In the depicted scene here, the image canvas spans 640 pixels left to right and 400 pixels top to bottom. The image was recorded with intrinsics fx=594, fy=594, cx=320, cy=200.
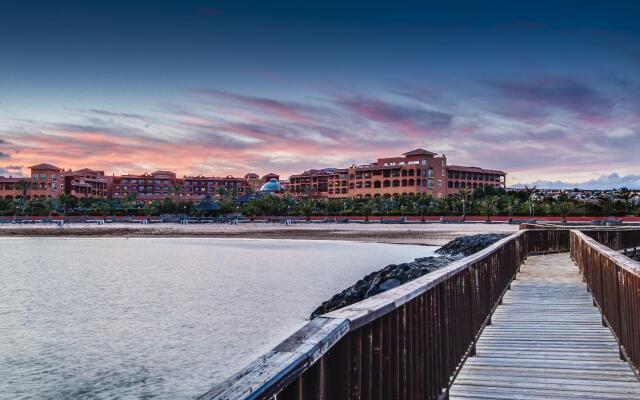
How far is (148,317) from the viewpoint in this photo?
18094mm

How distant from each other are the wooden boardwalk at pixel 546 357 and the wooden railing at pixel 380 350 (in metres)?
0.33

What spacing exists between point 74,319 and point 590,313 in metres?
14.4

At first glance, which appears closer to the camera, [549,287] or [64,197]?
[549,287]

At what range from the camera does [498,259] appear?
10695mm

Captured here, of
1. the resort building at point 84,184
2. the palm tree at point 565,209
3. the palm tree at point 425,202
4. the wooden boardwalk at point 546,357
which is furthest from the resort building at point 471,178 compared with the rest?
the wooden boardwalk at point 546,357

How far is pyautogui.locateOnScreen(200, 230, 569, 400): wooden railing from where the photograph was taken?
215 centimetres

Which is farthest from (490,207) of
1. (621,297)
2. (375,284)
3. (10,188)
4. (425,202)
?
(10,188)

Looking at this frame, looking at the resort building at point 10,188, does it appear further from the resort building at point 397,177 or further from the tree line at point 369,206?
the resort building at point 397,177

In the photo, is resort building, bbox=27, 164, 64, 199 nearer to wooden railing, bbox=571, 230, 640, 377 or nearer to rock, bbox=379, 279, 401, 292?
rock, bbox=379, 279, 401, 292

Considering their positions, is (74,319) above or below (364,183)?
below

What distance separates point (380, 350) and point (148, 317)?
1598cm

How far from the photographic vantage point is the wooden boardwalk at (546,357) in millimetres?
→ 5891

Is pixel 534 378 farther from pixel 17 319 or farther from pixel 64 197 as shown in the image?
pixel 64 197

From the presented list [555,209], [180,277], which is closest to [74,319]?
[180,277]
